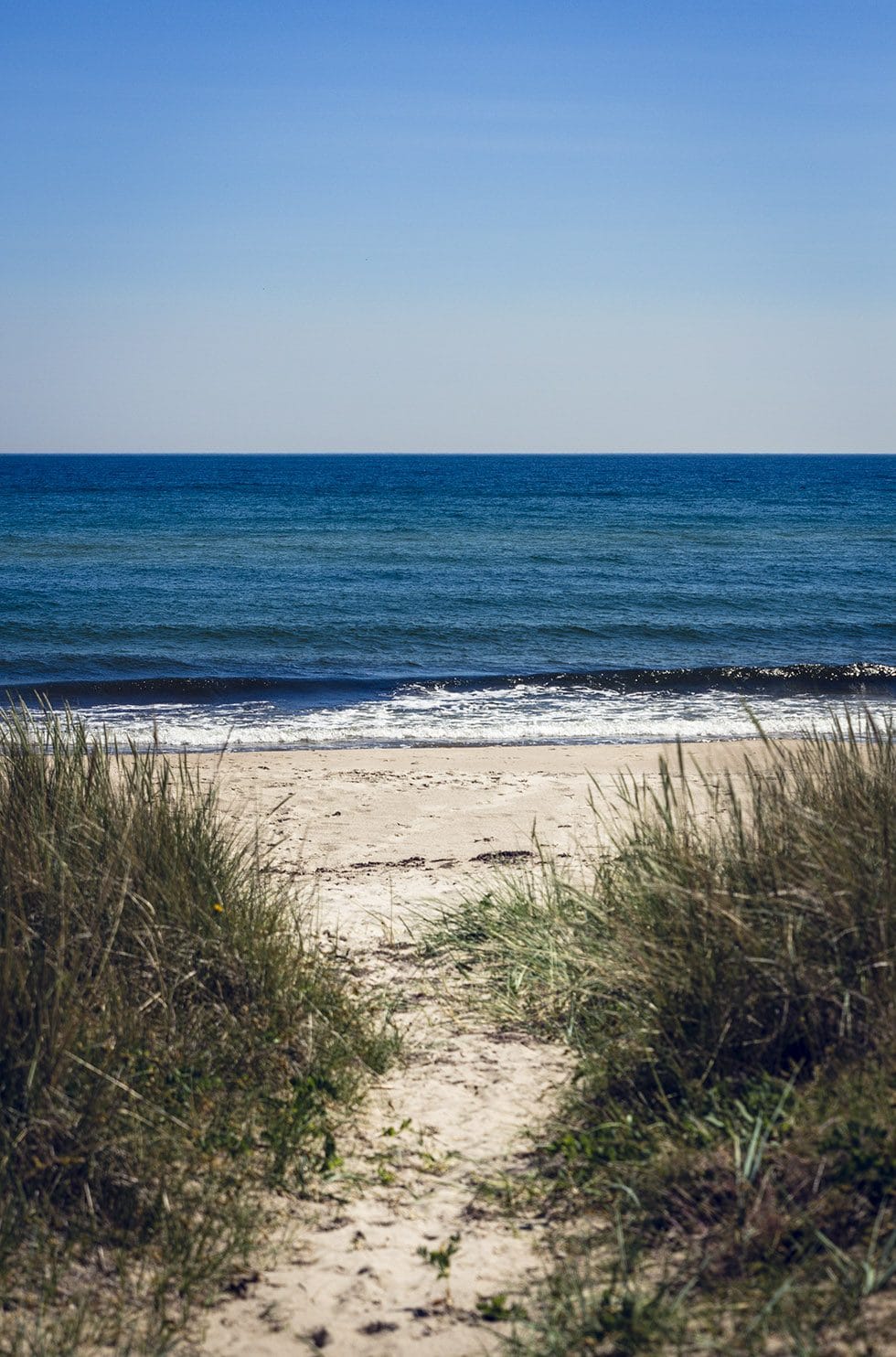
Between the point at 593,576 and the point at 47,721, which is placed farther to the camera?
the point at 593,576

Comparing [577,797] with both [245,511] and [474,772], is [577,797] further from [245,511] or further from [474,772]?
[245,511]

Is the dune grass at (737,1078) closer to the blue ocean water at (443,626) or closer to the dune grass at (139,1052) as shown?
the dune grass at (139,1052)

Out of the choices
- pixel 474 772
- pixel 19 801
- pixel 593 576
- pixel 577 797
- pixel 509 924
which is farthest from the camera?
pixel 593 576

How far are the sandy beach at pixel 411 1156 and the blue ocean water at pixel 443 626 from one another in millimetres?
2306

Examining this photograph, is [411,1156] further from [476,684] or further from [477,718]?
[476,684]

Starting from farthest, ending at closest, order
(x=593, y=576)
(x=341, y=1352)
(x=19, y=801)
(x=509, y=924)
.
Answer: (x=593, y=576) → (x=509, y=924) → (x=19, y=801) → (x=341, y=1352)

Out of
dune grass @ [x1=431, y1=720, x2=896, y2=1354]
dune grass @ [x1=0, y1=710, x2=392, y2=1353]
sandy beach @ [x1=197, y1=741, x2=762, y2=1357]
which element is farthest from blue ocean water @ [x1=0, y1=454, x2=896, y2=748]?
dune grass @ [x1=0, y1=710, x2=392, y2=1353]

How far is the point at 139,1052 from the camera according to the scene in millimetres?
3473

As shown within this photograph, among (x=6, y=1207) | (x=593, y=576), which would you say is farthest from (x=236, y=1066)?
(x=593, y=576)

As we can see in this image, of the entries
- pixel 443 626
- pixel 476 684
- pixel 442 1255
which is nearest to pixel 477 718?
pixel 476 684

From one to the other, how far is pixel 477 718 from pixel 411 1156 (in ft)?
31.3

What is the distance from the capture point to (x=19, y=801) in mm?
4445

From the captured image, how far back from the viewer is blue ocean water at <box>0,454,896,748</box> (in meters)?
13.3

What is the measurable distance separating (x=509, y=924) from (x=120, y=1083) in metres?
2.47
